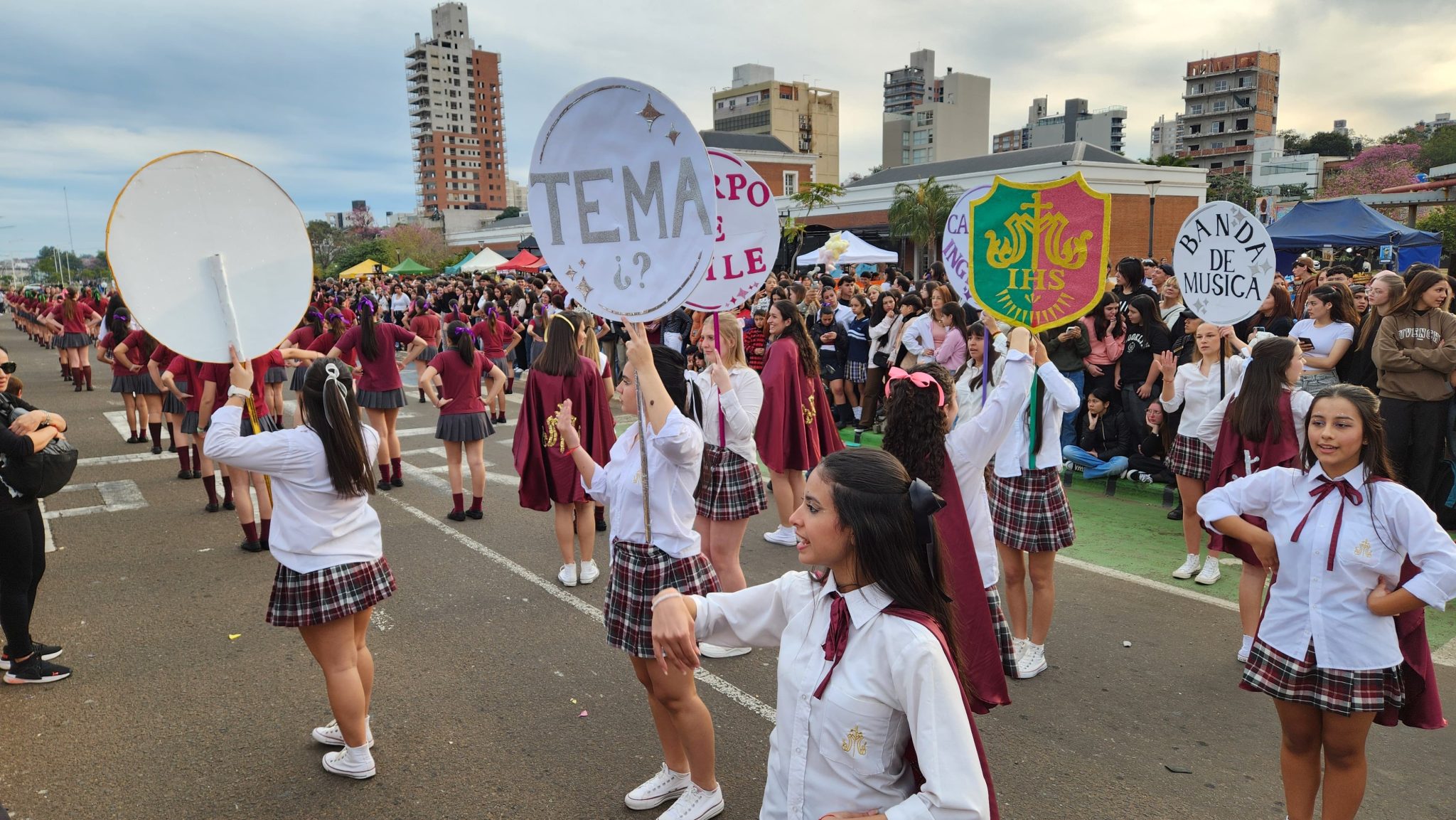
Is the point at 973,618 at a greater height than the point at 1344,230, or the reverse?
the point at 1344,230

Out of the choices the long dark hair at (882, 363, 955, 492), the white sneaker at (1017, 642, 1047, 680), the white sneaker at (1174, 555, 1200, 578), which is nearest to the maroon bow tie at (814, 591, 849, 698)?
the long dark hair at (882, 363, 955, 492)

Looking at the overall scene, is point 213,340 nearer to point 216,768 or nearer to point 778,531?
point 216,768

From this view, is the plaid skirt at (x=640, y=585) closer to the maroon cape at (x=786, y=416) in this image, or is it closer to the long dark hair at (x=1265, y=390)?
the long dark hair at (x=1265, y=390)

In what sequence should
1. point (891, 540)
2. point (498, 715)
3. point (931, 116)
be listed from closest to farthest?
point (891, 540) → point (498, 715) → point (931, 116)

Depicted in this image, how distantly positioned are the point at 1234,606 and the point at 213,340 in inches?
231

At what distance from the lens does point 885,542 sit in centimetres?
185

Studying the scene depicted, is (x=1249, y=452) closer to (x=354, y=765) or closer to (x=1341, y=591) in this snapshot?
(x=1341, y=591)

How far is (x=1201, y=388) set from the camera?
5828 mm

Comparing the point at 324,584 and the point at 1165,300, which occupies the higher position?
the point at 1165,300

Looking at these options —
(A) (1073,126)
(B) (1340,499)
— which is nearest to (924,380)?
(B) (1340,499)

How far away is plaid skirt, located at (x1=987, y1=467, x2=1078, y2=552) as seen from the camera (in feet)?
15.0

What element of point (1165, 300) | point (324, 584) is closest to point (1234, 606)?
point (1165, 300)

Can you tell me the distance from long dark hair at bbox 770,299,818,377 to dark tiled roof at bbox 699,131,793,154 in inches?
2548

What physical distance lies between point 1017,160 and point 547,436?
42257 mm
